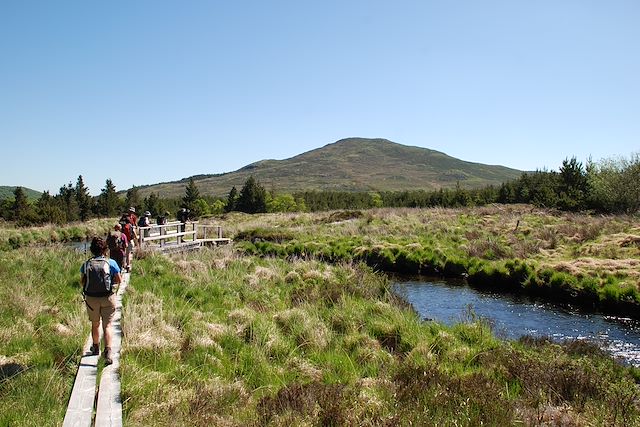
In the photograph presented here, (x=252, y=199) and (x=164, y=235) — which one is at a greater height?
(x=252, y=199)

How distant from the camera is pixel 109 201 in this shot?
2618 inches

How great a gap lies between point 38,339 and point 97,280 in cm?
149

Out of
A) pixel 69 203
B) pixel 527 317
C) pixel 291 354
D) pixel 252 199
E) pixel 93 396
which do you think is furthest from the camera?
pixel 252 199

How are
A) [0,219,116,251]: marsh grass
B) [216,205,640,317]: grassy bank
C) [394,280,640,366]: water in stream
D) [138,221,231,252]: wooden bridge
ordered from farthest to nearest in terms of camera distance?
1. [0,219,116,251]: marsh grass
2. [138,221,231,252]: wooden bridge
3. [216,205,640,317]: grassy bank
4. [394,280,640,366]: water in stream

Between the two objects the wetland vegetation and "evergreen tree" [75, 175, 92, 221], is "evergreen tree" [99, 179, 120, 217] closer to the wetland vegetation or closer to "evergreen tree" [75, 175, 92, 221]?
"evergreen tree" [75, 175, 92, 221]

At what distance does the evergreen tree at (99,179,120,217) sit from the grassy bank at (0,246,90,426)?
5682 cm

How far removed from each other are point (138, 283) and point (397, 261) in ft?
45.5

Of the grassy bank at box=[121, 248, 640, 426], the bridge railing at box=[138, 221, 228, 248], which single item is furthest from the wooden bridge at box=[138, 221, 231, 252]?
the grassy bank at box=[121, 248, 640, 426]

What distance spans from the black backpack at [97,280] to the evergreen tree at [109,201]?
64.2 metres

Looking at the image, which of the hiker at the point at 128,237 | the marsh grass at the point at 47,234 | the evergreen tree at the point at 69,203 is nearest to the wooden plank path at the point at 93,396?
the hiker at the point at 128,237

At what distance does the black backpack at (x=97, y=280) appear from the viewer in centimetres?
742

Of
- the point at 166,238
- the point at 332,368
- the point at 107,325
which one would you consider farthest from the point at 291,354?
the point at 166,238

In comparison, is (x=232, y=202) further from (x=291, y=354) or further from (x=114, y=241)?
(x=291, y=354)

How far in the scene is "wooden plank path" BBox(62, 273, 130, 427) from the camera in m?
5.14
